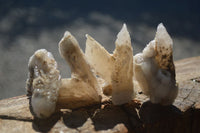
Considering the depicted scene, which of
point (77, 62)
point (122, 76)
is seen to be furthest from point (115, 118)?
point (77, 62)

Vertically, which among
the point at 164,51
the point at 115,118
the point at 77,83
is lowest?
the point at 115,118

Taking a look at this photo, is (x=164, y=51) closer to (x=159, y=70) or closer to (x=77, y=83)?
(x=159, y=70)

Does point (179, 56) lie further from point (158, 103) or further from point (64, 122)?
point (64, 122)

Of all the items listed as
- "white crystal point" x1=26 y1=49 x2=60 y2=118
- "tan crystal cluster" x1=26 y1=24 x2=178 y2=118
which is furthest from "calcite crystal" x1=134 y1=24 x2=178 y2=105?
"white crystal point" x1=26 y1=49 x2=60 y2=118

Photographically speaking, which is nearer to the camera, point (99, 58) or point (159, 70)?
point (159, 70)

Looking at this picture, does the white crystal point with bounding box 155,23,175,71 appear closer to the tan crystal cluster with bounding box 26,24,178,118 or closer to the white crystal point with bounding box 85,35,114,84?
the tan crystal cluster with bounding box 26,24,178,118

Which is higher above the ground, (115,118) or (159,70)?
(159,70)

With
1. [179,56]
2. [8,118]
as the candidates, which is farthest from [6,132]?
[179,56]
